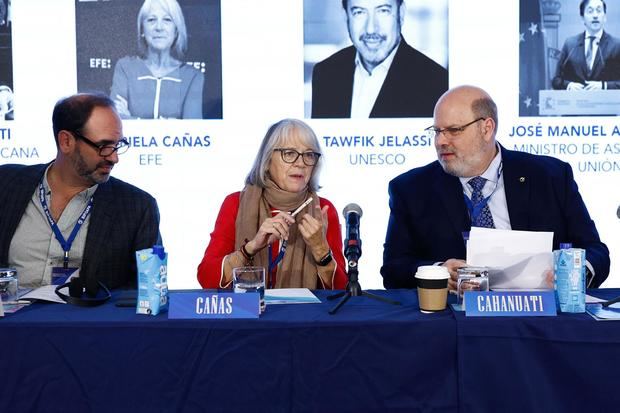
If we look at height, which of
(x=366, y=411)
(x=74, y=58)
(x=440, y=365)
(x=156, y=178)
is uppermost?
(x=74, y=58)

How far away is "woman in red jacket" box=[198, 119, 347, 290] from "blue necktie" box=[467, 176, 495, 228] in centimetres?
58

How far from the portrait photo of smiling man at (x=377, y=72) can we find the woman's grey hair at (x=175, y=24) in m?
0.76

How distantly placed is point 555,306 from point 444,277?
31 cm

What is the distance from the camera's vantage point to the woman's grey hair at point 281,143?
9.41 feet

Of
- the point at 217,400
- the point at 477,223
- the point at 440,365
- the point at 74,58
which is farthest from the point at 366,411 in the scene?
the point at 74,58

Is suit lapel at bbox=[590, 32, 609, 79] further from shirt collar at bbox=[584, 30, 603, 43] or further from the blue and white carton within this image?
the blue and white carton

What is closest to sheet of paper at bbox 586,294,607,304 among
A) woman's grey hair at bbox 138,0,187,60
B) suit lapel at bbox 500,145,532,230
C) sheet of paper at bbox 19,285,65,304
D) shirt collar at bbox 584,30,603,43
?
suit lapel at bbox 500,145,532,230

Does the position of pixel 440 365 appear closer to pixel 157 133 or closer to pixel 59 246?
pixel 59 246

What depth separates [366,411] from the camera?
70.3 inches

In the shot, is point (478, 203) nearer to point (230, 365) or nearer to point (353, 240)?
point (353, 240)

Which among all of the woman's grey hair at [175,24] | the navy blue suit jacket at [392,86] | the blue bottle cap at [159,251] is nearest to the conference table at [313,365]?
the blue bottle cap at [159,251]

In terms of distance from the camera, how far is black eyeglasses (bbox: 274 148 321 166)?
9.36 ft

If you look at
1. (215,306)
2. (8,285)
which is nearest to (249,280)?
(215,306)

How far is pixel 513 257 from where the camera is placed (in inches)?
84.4
